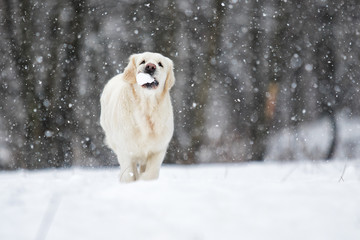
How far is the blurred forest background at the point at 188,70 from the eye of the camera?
8.66 metres

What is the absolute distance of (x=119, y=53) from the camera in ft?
30.2

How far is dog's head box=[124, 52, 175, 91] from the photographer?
4078mm

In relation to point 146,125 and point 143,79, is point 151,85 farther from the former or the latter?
point 146,125

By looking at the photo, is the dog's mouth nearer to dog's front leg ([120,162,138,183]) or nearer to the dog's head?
the dog's head

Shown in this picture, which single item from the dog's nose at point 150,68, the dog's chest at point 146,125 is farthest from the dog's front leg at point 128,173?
the dog's nose at point 150,68

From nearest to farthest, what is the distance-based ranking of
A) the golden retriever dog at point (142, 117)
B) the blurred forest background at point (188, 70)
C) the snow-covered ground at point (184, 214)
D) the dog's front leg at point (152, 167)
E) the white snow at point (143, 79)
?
the snow-covered ground at point (184, 214), the white snow at point (143, 79), the golden retriever dog at point (142, 117), the dog's front leg at point (152, 167), the blurred forest background at point (188, 70)

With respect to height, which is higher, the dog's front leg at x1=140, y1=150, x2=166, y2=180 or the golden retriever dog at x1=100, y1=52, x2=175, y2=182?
the golden retriever dog at x1=100, y1=52, x2=175, y2=182

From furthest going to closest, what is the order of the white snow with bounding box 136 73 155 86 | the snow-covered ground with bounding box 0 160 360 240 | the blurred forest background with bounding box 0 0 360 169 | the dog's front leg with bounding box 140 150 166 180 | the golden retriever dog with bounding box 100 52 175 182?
the blurred forest background with bounding box 0 0 360 169 → the dog's front leg with bounding box 140 150 166 180 → the golden retriever dog with bounding box 100 52 175 182 → the white snow with bounding box 136 73 155 86 → the snow-covered ground with bounding box 0 160 360 240

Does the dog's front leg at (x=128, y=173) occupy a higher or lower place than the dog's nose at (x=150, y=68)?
lower

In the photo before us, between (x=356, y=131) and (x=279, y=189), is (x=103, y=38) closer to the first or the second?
(x=356, y=131)

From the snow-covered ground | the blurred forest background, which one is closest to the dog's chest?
the snow-covered ground

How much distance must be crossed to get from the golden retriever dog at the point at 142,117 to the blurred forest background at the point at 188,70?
4.55m

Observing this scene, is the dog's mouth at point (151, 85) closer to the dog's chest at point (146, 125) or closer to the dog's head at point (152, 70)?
the dog's head at point (152, 70)

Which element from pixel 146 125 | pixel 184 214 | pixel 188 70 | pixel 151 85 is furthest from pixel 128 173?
pixel 188 70
